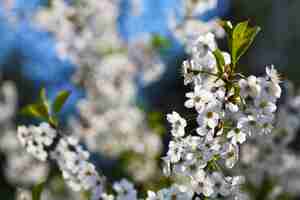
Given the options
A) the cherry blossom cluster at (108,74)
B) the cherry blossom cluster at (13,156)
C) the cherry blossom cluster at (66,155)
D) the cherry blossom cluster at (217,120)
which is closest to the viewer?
the cherry blossom cluster at (217,120)

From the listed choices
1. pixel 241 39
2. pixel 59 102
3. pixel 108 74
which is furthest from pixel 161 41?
pixel 241 39

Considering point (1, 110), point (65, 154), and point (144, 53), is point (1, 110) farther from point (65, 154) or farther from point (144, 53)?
point (65, 154)

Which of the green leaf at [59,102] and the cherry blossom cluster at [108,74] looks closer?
the green leaf at [59,102]

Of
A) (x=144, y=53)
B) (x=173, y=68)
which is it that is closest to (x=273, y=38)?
(x=173, y=68)

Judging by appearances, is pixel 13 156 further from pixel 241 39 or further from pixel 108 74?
pixel 241 39

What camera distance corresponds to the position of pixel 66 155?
7.06ft

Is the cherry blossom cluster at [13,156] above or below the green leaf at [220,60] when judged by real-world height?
below

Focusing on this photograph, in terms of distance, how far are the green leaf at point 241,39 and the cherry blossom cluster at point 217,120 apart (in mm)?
34

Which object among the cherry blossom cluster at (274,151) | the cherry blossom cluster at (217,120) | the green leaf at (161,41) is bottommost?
the cherry blossom cluster at (274,151)

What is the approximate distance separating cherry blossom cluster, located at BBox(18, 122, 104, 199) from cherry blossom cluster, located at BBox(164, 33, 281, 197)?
0.47 meters

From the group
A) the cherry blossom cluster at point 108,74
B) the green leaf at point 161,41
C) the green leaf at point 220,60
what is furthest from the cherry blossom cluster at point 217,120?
the cherry blossom cluster at point 108,74

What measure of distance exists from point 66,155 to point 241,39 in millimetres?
757

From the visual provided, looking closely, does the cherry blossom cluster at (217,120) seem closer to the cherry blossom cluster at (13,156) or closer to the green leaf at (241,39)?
the green leaf at (241,39)

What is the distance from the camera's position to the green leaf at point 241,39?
65.2 inches
